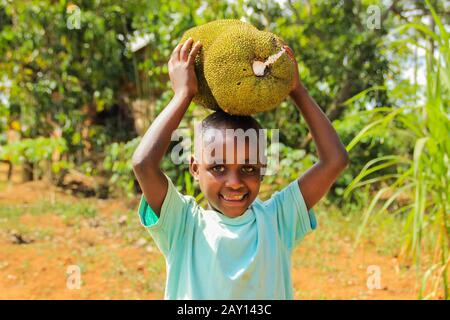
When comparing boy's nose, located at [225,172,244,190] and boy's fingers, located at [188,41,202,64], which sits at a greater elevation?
boy's fingers, located at [188,41,202,64]

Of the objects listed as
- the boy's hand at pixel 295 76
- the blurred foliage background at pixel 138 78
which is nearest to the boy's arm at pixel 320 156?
the boy's hand at pixel 295 76

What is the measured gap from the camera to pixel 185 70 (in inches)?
52.4

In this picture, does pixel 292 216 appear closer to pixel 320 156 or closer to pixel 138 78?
pixel 320 156

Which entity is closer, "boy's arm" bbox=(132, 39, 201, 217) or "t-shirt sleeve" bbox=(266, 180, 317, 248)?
"boy's arm" bbox=(132, 39, 201, 217)

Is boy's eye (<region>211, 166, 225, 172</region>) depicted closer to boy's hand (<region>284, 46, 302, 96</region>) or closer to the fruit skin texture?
the fruit skin texture

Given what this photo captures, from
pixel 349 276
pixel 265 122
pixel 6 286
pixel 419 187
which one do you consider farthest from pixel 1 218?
pixel 419 187

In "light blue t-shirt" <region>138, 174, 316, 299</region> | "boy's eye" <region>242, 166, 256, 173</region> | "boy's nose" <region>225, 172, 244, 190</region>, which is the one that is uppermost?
"boy's eye" <region>242, 166, 256, 173</region>

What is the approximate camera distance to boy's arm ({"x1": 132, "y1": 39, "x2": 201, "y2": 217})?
1282 mm

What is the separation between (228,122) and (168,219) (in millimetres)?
280

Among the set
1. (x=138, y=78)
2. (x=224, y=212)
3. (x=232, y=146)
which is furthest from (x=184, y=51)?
(x=138, y=78)

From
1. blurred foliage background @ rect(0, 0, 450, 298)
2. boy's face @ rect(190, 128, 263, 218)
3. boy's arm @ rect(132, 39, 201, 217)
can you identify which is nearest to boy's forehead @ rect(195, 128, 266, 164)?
boy's face @ rect(190, 128, 263, 218)

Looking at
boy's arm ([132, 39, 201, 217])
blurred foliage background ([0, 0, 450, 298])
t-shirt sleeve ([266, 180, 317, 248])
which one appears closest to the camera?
boy's arm ([132, 39, 201, 217])

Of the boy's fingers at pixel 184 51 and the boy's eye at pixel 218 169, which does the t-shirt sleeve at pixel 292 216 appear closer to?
the boy's eye at pixel 218 169
